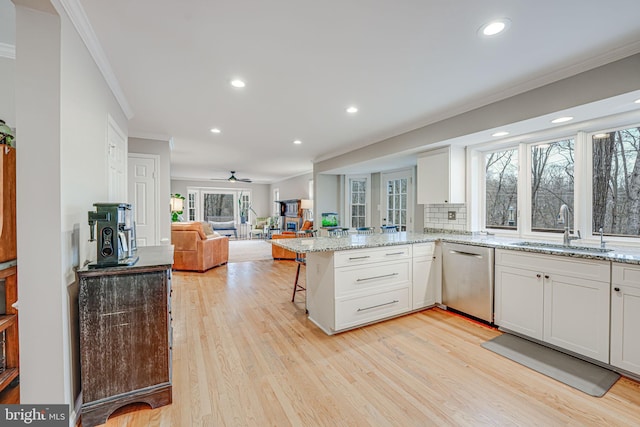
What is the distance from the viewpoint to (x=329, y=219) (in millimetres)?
6852

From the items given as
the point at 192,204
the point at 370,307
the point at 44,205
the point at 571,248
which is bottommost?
the point at 370,307

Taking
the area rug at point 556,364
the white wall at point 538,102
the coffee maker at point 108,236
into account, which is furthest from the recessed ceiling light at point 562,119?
the coffee maker at point 108,236

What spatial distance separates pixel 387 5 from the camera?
5.15 feet

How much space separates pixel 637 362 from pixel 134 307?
3437 millimetres

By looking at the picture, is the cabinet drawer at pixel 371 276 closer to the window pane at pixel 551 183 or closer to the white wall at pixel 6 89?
the window pane at pixel 551 183

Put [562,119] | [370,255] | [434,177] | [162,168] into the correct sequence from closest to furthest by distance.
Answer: [562,119]
[370,255]
[434,177]
[162,168]

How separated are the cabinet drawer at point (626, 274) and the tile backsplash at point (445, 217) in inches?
67.5

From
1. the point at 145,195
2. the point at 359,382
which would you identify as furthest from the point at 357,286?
the point at 145,195

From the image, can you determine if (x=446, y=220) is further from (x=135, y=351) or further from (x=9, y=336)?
(x=9, y=336)

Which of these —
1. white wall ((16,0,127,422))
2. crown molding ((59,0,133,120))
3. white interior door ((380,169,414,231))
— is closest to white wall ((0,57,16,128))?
crown molding ((59,0,133,120))

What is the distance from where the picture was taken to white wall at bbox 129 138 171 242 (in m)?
4.40

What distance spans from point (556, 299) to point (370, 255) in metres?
1.63

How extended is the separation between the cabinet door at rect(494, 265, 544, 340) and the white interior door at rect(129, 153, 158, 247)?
186 inches

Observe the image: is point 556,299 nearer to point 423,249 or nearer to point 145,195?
point 423,249
